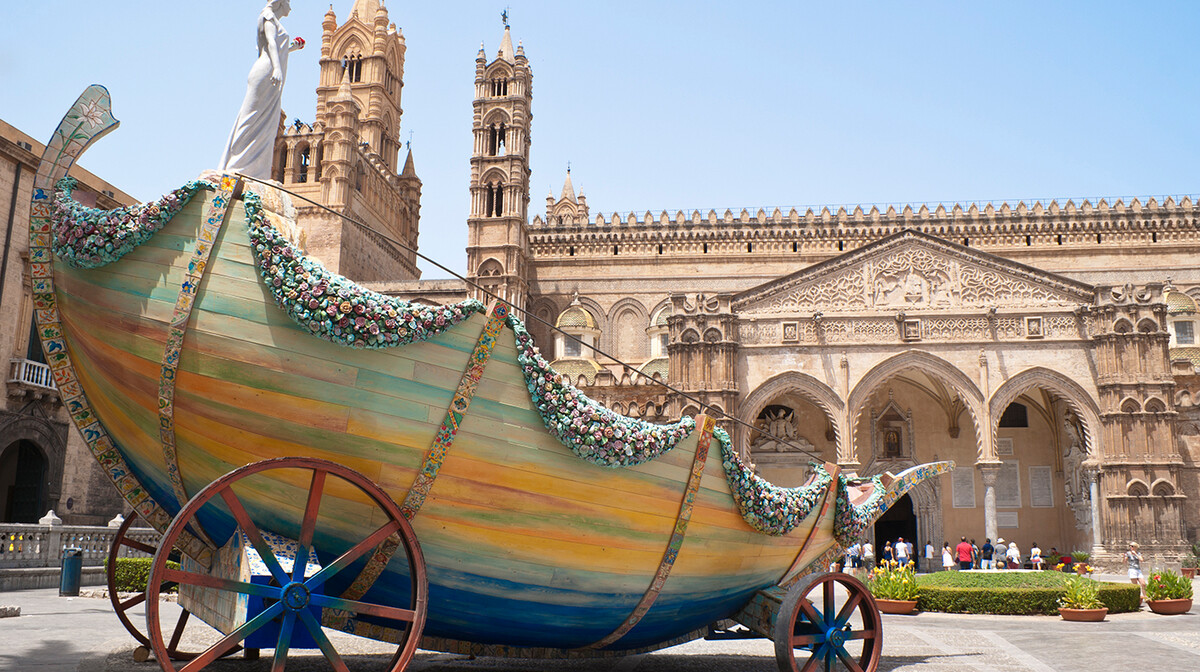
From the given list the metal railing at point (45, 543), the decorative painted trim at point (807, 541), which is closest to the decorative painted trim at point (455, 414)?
the decorative painted trim at point (807, 541)

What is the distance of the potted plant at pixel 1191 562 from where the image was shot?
77.2ft

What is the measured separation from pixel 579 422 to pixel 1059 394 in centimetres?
2527

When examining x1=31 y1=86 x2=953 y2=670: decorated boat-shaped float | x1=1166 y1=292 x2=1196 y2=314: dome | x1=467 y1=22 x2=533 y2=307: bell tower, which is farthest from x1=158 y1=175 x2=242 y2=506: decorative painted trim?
x1=1166 y1=292 x2=1196 y2=314: dome

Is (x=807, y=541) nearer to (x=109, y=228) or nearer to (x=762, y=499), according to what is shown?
(x=762, y=499)

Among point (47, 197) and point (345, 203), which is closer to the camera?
point (47, 197)

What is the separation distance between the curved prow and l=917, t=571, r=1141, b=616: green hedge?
46.9ft

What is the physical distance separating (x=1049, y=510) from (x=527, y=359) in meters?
29.3

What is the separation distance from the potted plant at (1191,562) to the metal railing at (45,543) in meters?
25.1

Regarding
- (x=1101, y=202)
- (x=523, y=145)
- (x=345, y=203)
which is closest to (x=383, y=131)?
(x=345, y=203)

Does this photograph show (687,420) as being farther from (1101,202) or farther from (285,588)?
(1101,202)

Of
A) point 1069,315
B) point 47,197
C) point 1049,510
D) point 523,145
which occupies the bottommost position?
point 1049,510

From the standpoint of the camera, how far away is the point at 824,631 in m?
7.12

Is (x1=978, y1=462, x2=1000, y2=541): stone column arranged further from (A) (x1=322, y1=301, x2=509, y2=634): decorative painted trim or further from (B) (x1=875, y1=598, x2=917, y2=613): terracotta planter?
(A) (x1=322, y1=301, x2=509, y2=634): decorative painted trim

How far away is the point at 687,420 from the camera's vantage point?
21.9 ft
